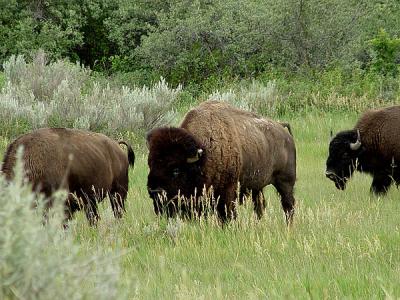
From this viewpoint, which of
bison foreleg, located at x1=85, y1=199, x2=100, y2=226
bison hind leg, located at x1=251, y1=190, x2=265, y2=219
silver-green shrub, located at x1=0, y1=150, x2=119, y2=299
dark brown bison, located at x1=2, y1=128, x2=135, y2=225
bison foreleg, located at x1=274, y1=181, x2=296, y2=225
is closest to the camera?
silver-green shrub, located at x1=0, y1=150, x2=119, y2=299

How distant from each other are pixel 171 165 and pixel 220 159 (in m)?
0.71

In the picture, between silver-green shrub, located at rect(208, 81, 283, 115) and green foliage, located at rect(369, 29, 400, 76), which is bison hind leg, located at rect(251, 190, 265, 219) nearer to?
silver-green shrub, located at rect(208, 81, 283, 115)

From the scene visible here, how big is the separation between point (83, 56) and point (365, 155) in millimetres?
26228

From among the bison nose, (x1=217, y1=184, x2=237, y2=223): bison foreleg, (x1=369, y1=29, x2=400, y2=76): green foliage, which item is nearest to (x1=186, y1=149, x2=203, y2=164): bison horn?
the bison nose

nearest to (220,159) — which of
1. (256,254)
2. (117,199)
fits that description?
(117,199)

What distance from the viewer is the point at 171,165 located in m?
7.90

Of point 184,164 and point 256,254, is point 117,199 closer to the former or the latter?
point 184,164

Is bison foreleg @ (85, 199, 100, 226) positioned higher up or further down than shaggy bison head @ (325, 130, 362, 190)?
higher up

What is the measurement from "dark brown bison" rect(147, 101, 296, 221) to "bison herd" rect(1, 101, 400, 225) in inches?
0.4

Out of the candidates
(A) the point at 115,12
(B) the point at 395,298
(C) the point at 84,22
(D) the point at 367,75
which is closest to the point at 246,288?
(B) the point at 395,298

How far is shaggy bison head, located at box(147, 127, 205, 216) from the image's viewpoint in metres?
7.80

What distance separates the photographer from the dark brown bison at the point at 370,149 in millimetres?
11820

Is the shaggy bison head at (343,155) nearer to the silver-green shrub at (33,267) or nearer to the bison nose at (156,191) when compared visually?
the bison nose at (156,191)

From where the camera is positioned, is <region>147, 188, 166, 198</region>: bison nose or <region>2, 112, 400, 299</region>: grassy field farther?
<region>147, 188, 166, 198</region>: bison nose
